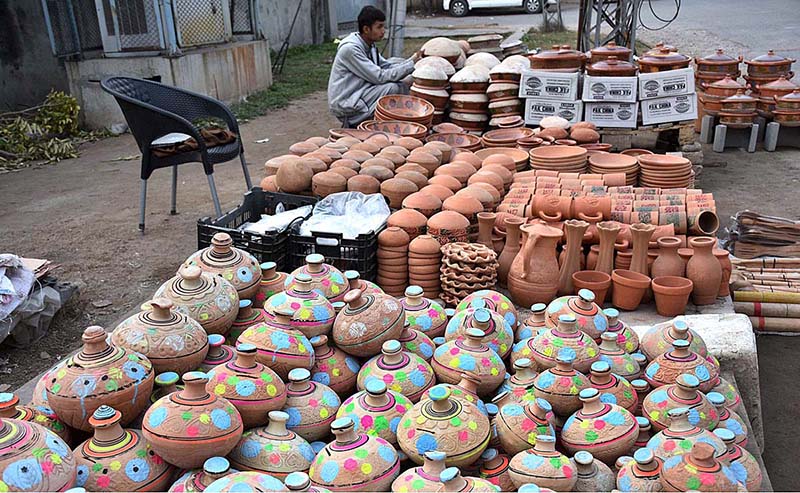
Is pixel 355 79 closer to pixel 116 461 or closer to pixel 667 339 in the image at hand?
pixel 667 339

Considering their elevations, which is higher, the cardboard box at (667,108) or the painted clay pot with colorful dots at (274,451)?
the cardboard box at (667,108)

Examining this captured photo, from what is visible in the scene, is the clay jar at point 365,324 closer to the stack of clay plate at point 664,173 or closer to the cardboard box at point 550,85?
the stack of clay plate at point 664,173

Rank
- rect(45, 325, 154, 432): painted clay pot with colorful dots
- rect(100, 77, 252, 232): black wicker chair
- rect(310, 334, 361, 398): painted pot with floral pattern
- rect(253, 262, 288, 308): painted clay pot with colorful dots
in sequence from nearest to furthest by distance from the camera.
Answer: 1. rect(45, 325, 154, 432): painted clay pot with colorful dots
2. rect(310, 334, 361, 398): painted pot with floral pattern
3. rect(253, 262, 288, 308): painted clay pot with colorful dots
4. rect(100, 77, 252, 232): black wicker chair

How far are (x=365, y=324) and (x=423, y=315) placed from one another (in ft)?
1.14

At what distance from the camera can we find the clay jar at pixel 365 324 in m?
2.06

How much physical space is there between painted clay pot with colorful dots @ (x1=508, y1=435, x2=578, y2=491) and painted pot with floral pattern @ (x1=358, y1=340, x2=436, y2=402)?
0.39m

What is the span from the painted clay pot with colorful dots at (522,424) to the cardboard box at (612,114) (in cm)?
412

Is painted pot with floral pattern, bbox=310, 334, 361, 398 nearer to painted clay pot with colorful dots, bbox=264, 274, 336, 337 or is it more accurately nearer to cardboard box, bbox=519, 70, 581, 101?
painted clay pot with colorful dots, bbox=264, 274, 336, 337

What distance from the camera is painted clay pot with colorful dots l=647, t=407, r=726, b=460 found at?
1.72m

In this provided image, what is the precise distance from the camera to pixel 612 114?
18.0 feet

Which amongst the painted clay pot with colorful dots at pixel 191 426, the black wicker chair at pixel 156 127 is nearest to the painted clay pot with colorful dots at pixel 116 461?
the painted clay pot with colorful dots at pixel 191 426

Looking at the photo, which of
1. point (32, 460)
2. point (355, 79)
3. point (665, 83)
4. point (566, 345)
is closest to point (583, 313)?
point (566, 345)

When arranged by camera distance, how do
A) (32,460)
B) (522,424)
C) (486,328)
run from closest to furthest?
1. (32,460)
2. (522,424)
3. (486,328)

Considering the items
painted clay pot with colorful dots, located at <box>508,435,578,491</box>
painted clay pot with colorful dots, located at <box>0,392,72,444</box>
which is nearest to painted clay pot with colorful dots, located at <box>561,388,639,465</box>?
painted clay pot with colorful dots, located at <box>508,435,578,491</box>
